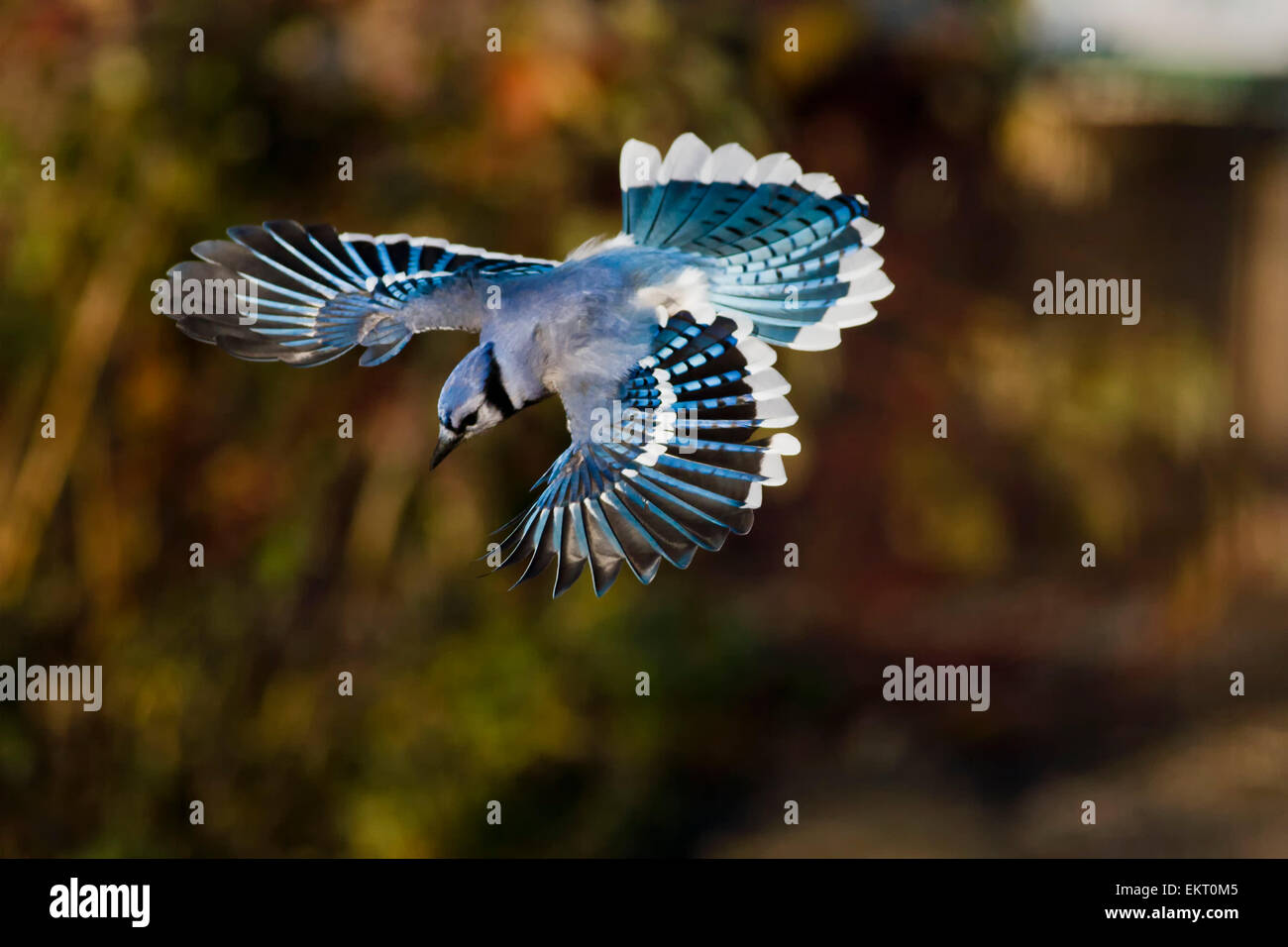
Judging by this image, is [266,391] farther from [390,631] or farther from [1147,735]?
[1147,735]

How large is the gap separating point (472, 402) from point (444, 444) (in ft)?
0.12

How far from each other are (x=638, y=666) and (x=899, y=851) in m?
0.84

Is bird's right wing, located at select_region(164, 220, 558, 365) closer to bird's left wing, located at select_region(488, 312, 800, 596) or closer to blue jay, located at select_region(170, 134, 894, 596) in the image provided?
blue jay, located at select_region(170, 134, 894, 596)

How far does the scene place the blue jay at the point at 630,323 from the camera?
3.06 ft

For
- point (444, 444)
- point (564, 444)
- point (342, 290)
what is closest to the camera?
point (444, 444)

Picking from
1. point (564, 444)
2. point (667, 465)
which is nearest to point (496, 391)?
point (667, 465)

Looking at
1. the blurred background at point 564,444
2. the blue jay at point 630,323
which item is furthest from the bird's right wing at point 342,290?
the blurred background at point 564,444

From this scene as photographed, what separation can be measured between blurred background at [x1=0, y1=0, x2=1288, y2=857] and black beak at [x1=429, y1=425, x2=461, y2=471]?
1767 mm

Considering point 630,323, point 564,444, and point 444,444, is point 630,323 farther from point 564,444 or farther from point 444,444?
point 564,444

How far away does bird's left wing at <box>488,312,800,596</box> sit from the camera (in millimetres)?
896

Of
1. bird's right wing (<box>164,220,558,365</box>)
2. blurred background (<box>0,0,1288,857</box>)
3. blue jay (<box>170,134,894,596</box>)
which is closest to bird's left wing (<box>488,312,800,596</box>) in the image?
blue jay (<box>170,134,894,596</box>)

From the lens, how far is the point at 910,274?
3535 mm

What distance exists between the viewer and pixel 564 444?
A: 2.89m

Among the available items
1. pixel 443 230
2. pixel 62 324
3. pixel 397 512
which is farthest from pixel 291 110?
pixel 397 512
